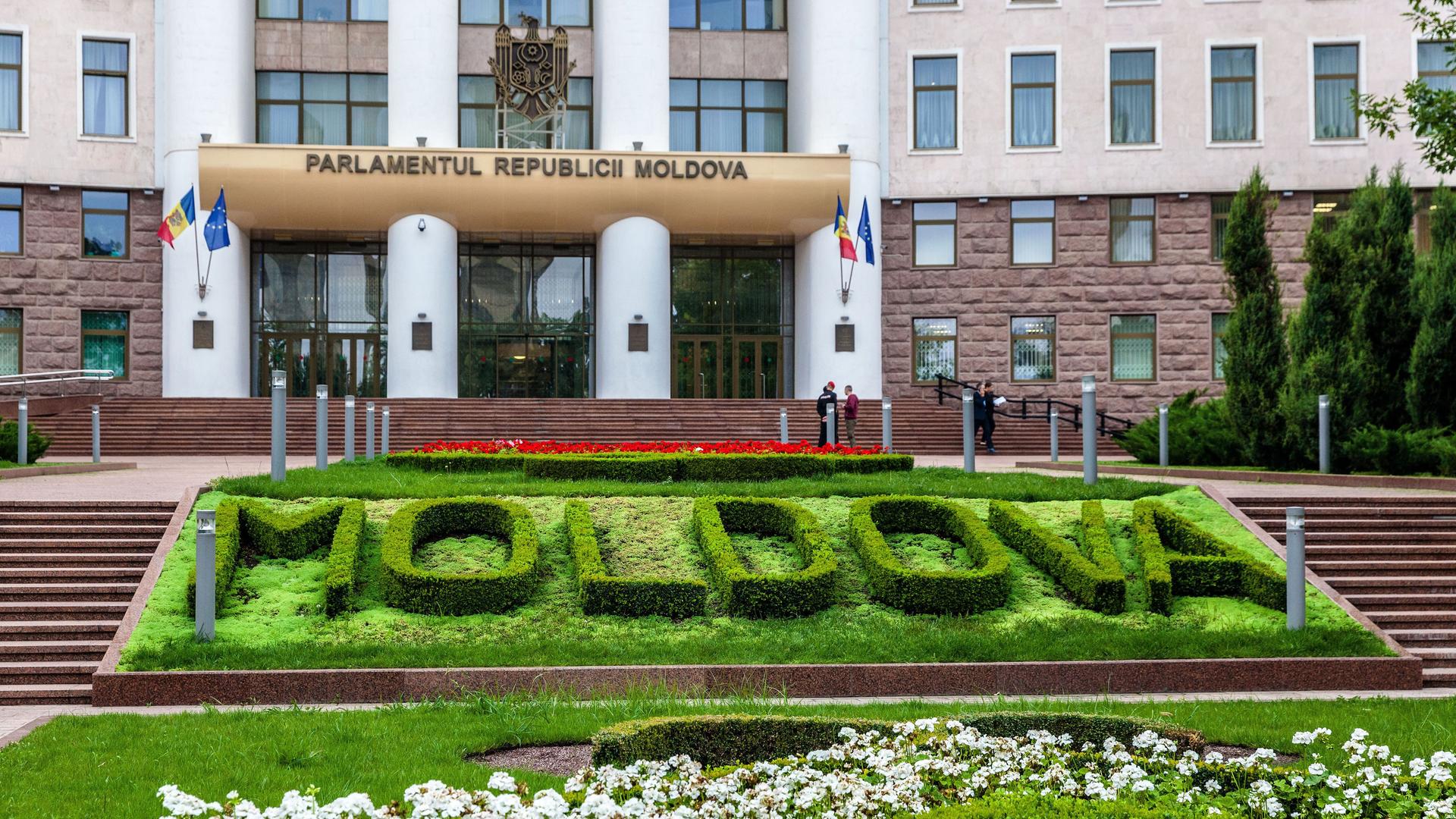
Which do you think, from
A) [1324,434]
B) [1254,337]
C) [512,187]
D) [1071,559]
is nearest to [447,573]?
[1071,559]

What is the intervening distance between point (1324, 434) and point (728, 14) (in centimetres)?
2624

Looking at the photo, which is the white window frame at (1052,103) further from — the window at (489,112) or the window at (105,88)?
the window at (105,88)

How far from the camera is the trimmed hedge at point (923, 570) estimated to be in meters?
13.0

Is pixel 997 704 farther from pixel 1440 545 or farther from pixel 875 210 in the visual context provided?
pixel 875 210

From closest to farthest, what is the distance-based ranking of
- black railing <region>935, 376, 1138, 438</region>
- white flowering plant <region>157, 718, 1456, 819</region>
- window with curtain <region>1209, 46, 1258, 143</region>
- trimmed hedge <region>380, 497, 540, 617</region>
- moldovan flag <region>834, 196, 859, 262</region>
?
white flowering plant <region>157, 718, 1456, 819</region> → trimmed hedge <region>380, 497, 540, 617</region> → moldovan flag <region>834, 196, 859, 262</region> → black railing <region>935, 376, 1138, 438</region> → window with curtain <region>1209, 46, 1258, 143</region>

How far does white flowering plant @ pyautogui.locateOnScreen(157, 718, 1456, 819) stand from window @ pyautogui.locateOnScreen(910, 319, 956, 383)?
33.0m

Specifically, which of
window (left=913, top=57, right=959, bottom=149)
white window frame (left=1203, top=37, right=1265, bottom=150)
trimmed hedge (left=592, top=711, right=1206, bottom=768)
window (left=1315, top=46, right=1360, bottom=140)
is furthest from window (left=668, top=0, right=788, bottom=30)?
trimmed hedge (left=592, top=711, right=1206, bottom=768)

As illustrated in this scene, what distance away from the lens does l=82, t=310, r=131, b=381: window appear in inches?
1558

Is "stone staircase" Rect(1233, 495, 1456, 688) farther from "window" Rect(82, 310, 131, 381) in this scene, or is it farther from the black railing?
"window" Rect(82, 310, 131, 381)

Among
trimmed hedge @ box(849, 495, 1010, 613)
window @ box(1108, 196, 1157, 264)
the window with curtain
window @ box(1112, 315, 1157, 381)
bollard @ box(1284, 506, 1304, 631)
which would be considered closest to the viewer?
bollard @ box(1284, 506, 1304, 631)

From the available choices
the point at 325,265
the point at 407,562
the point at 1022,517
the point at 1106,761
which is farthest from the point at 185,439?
the point at 1106,761

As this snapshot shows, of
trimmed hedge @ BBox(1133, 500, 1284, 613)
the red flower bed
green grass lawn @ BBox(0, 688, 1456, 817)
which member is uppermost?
the red flower bed

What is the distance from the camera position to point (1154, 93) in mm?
40188

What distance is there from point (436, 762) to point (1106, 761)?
3779 millimetres
